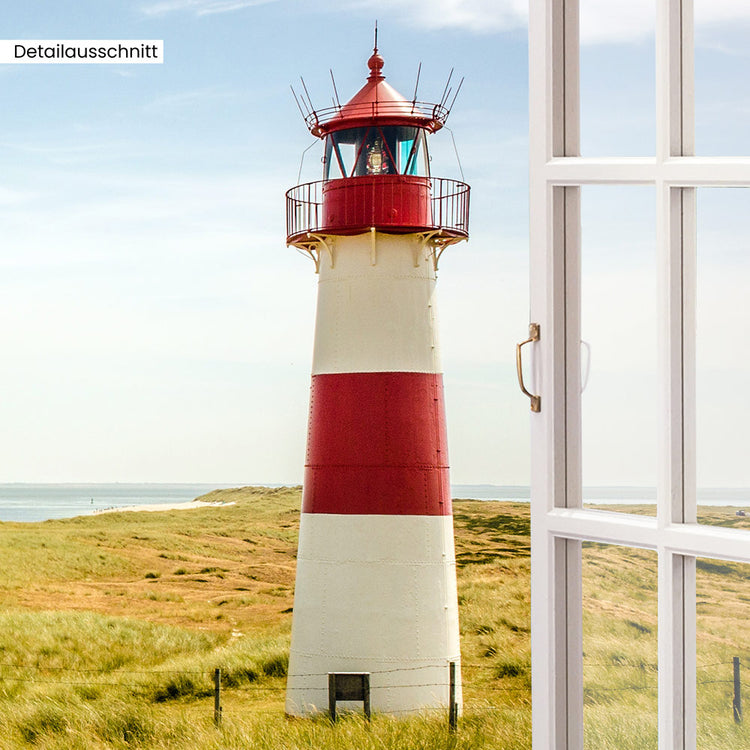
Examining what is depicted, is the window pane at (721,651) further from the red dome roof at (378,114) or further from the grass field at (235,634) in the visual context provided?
the red dome roof at (378,114)

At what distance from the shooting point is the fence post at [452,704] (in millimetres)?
4871

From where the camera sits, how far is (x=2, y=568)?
1447 centimetres

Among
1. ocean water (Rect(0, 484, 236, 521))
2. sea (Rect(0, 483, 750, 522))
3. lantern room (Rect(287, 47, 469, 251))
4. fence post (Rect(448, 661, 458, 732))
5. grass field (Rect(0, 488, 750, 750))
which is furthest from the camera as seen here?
ocean water (Rect(0, 484, 236, 521))

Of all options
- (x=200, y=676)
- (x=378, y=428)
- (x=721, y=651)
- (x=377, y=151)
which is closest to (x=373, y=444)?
(x=378, y=428)

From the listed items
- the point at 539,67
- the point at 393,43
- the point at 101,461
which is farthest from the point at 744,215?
the point at 101,461

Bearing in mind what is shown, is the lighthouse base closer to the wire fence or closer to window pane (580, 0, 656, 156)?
the wire fence

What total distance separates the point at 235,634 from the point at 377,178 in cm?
840

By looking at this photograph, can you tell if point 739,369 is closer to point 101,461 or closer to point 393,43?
point 393,43

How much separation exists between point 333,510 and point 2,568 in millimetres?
11310

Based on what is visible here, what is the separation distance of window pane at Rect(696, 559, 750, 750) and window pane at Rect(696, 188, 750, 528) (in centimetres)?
6

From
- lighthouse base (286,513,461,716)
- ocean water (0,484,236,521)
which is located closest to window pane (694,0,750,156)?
lighthouse base (286,513,461,716)

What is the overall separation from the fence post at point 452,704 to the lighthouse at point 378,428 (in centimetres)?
3

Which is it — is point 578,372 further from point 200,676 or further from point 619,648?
point 200,676

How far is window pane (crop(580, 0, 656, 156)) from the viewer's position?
45.6 inches
